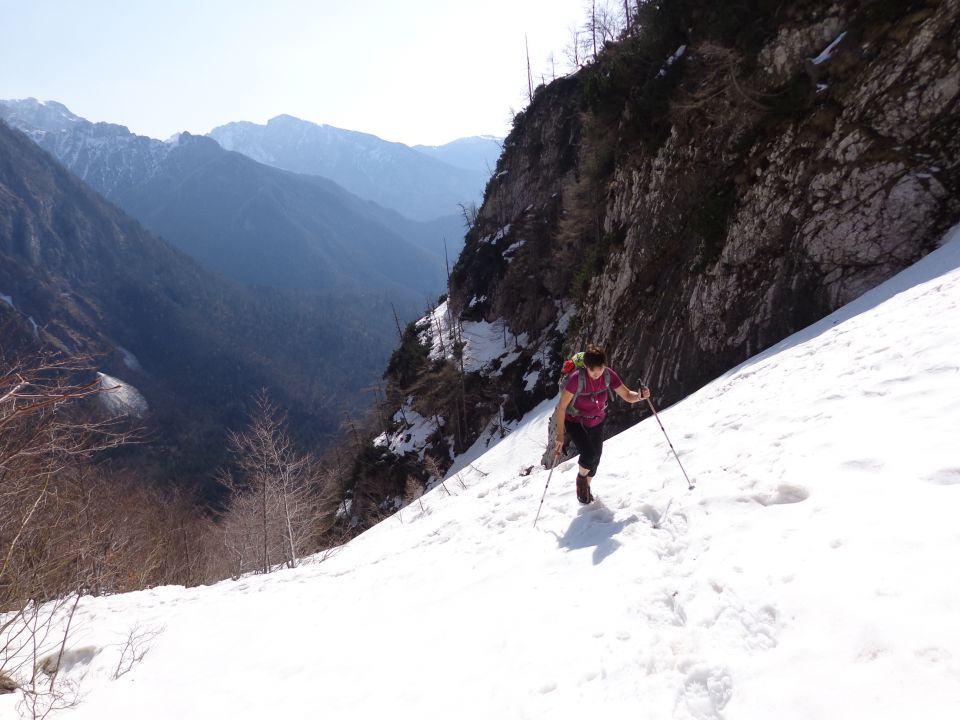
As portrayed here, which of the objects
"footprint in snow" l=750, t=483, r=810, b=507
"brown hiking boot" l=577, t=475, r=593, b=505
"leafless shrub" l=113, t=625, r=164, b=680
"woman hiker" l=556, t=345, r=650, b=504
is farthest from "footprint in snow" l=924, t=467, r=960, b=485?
"leafless shrub" l=113, t=625, r=164, b=680

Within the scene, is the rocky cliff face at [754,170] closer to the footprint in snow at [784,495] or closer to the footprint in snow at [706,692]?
the footprint in snow at [784,495]

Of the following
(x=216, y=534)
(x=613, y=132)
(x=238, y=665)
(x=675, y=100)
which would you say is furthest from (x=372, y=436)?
(x=238, y=665)

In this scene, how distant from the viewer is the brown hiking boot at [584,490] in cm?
631

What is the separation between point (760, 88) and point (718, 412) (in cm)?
1192

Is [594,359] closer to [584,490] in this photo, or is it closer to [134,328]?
[584,490]

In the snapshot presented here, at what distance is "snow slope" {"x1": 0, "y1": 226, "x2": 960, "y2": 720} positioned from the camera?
2.82 meters

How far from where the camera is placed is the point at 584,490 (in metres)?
6.34

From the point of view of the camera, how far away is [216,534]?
107 ft

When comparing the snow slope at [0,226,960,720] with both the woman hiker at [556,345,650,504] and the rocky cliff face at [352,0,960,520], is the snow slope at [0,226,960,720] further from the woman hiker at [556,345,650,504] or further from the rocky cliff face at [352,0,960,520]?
the rocky cliff face at [352,0,960,520]

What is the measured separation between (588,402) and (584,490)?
1.22 meters

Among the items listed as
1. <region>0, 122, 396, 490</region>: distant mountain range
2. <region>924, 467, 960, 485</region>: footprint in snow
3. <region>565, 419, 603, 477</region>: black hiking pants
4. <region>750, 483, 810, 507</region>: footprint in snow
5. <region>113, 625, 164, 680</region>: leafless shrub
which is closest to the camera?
<region>924, 467, 960, 485</region>: footprint in snow

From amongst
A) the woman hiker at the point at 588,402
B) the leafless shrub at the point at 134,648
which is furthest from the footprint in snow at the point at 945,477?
the leafless shrub at the point at 134,648

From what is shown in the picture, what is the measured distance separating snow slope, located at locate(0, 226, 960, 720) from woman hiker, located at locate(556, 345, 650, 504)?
2.58 ft

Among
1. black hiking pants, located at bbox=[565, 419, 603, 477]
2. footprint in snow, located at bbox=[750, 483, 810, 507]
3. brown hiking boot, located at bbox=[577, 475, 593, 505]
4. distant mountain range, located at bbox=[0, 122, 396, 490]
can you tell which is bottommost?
distant mountain range, located at bbox=[0, 122, 396, 490]
